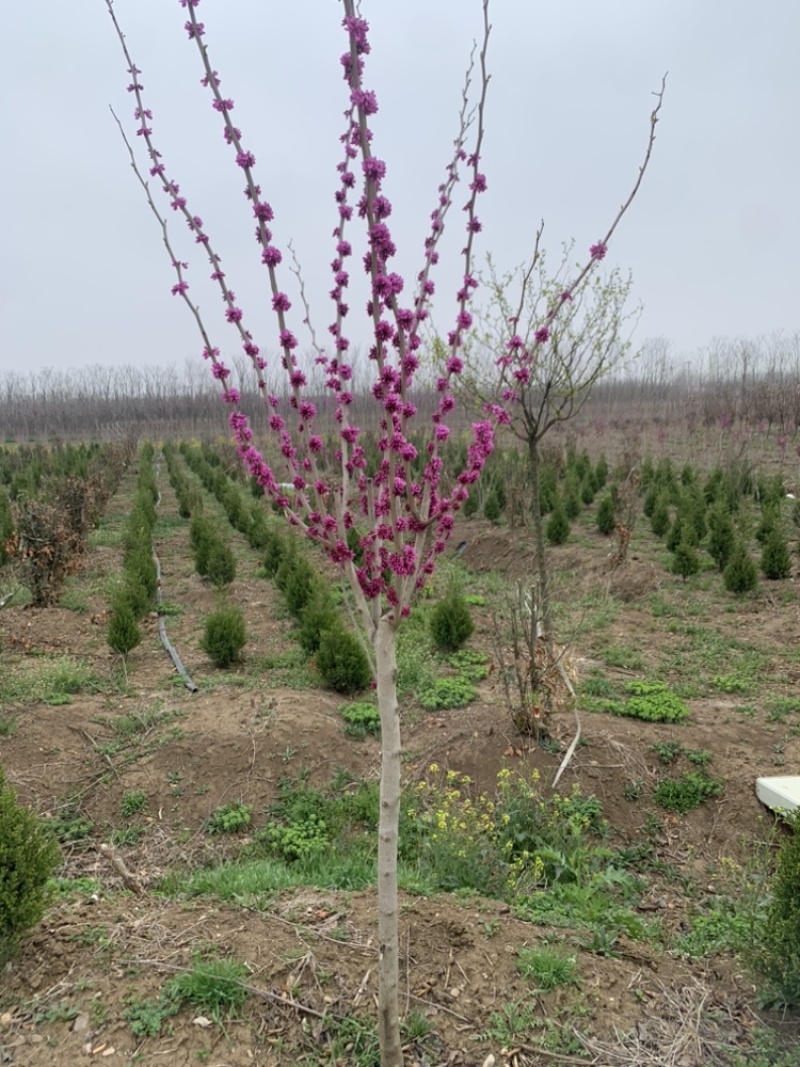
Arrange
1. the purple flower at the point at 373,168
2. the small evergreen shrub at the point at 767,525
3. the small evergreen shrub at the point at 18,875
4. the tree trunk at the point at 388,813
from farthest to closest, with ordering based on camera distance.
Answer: the small evergreen shrub at the point at 767,525 < the small evergreen shrub at the point at 18,875 < the tree trunk at the point at 388,813 < the purple flower at the point at 373,168

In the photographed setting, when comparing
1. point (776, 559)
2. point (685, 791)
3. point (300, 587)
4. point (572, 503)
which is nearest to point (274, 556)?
point (300, 587)

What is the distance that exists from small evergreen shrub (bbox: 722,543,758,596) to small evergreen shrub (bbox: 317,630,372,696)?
4932 mm

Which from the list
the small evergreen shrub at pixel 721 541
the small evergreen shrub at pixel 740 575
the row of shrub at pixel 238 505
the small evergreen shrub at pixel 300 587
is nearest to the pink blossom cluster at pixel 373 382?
the small evergreen shrub at pixel 300 587

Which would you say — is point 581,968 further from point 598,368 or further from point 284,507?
point 598,368

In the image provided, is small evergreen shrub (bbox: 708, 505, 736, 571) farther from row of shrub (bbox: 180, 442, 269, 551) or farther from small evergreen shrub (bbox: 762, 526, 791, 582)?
row of shrub (bbox: 180, 442, 269, 551)

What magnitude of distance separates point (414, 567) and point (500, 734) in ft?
10.3

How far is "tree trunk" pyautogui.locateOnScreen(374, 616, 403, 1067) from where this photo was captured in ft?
6.49

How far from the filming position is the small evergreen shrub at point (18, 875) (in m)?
2.45

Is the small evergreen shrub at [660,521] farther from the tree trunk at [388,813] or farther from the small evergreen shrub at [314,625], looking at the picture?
the tree trunk at [388,813]

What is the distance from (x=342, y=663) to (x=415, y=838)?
225 centimetres

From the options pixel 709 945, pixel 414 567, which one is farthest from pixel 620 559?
pixel 414 567

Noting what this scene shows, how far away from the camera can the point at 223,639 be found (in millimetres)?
6582

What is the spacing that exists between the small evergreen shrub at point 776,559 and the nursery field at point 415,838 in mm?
283

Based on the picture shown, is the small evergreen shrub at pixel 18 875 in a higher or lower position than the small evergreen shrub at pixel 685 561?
higher
